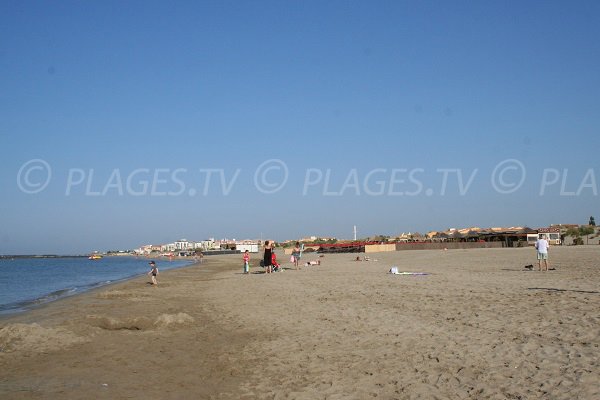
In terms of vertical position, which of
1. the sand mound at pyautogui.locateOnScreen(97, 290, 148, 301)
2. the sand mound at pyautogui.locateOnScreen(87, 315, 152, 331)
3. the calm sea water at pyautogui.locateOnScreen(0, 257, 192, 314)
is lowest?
the calm sea water at pyautogui.locateOnScreen(0, 257, 192, 314)

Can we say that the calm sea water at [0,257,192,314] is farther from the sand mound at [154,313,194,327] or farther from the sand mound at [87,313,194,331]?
the sand mound at [154,313,194,327]

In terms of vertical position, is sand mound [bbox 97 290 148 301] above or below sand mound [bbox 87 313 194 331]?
below

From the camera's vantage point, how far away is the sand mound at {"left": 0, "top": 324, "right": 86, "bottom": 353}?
8.62m

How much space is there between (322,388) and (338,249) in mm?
61918

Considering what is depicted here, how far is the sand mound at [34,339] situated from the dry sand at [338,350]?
31mm

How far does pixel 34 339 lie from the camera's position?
361 inches

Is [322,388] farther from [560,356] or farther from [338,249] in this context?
[338,249]

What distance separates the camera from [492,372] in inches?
225

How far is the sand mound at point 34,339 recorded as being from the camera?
862cm

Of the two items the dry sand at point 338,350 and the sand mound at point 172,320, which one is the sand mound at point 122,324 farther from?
the sand mound at point 172,320

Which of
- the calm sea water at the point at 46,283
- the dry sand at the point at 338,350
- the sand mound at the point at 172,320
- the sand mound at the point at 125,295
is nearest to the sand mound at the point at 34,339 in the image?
the dry sand at the point at 338,350

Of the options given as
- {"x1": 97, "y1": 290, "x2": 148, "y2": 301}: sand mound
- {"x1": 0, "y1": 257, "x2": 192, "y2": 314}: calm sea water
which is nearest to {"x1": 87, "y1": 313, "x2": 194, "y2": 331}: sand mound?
{"x1": 97, "y1": 290, "x2": 148, "y2": 301}: sand mound

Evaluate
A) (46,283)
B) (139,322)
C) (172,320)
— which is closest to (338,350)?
(172,320)

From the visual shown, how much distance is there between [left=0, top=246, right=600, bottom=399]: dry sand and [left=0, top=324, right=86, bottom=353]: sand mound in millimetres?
31
